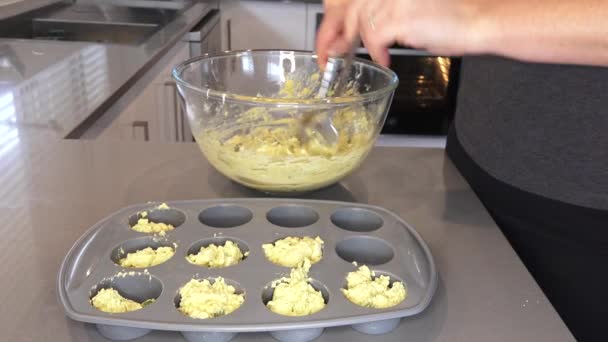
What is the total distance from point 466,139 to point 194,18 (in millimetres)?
1263

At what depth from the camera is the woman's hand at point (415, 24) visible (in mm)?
583

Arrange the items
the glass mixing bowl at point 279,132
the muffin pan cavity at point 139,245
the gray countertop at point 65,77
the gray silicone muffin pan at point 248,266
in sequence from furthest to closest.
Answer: the gray countertop at point 65,77
the glass mixing bowl at point 279,132
the muffin pan cavity at point 139,245
the gray silicone muffin pan at point 248,266

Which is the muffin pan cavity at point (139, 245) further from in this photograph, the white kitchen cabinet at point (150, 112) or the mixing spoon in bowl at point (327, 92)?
the white kitchen cabinet at point (150, 112)

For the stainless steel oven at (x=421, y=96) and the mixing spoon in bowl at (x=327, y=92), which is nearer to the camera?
the mixing spoon in bowl at (x=327, y=92)

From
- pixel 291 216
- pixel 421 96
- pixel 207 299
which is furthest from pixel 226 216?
pixel 421 96

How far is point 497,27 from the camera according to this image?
0.57m

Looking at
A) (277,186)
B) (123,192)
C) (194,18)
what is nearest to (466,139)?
(277,186)

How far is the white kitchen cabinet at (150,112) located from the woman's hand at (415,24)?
625 mm

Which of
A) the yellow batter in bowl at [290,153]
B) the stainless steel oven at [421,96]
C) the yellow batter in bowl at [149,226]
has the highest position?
the yellow batter in bowl at [290,153]

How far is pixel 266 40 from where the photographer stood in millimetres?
2418

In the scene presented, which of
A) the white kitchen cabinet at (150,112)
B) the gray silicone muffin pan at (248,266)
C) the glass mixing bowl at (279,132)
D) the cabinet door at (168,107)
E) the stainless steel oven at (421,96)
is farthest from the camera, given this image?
the stainless steel oven at (421,96)

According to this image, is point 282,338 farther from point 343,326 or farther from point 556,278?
point 556,278

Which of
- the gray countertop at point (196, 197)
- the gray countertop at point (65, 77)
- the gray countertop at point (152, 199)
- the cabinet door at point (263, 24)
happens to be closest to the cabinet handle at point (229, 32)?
the cabinet door at point (263, 24)

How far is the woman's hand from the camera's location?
583mm
